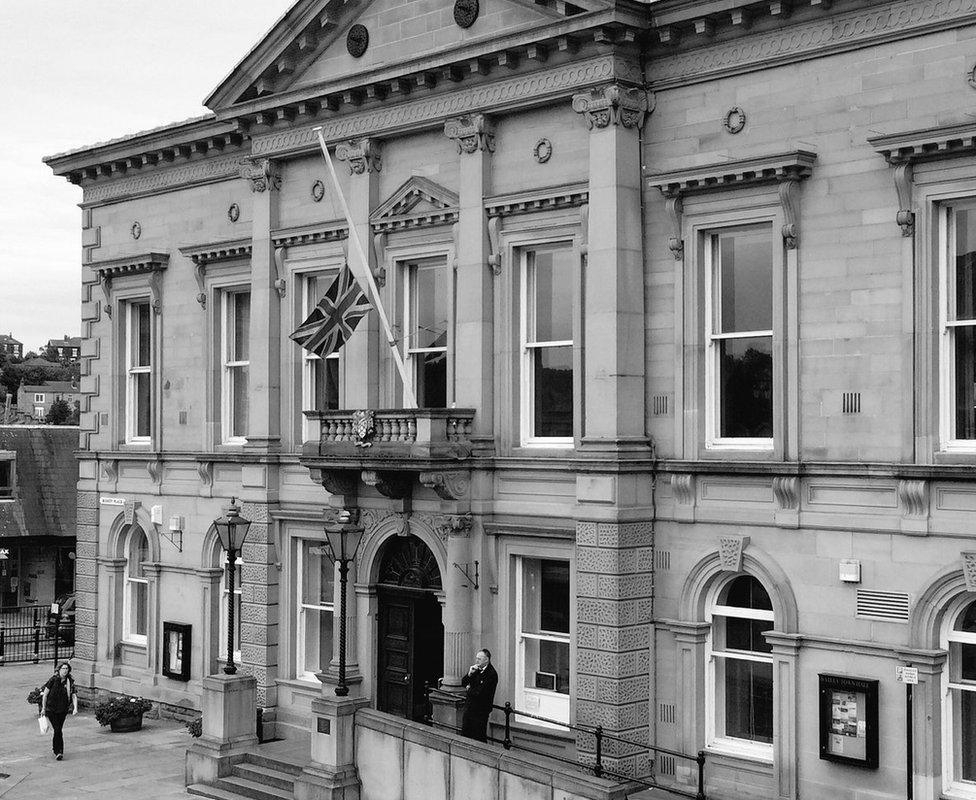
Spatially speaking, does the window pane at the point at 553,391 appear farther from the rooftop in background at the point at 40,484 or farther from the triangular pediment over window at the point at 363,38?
the rooftop in background at the point at 40,484

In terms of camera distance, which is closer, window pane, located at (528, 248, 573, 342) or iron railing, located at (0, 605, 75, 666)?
window pane, located at (528, 248, 573, 342)

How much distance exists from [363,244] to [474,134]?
3242 mm

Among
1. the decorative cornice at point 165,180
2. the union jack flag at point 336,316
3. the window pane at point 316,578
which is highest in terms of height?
the decorative cornice at point 165,180

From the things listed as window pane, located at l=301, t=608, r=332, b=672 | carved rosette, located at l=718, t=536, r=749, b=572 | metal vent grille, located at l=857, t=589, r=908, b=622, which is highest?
carved rosette, located at l=718, t=536, r=749, b=572

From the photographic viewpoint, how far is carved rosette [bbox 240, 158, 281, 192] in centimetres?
2552

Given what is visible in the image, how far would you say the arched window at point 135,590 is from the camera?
98.0 ft

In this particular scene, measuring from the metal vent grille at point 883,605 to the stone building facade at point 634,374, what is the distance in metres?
0.03

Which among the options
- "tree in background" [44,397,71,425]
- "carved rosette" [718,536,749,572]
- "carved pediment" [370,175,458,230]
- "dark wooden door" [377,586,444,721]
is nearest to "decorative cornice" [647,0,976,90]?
"carved pediment" [370,175,458,230]

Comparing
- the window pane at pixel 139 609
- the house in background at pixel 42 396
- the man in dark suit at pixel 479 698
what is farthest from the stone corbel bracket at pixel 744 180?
the house in background at pixel 42 396

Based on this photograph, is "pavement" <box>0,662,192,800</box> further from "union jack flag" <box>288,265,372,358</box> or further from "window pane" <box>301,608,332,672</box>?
"union jack flag" <box>288,265,372,358</box>

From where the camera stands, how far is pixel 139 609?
30000 mm

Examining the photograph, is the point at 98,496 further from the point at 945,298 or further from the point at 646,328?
the point at 945,298

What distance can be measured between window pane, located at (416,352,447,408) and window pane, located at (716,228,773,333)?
5.57 m

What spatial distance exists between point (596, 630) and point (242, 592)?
29.8ft
